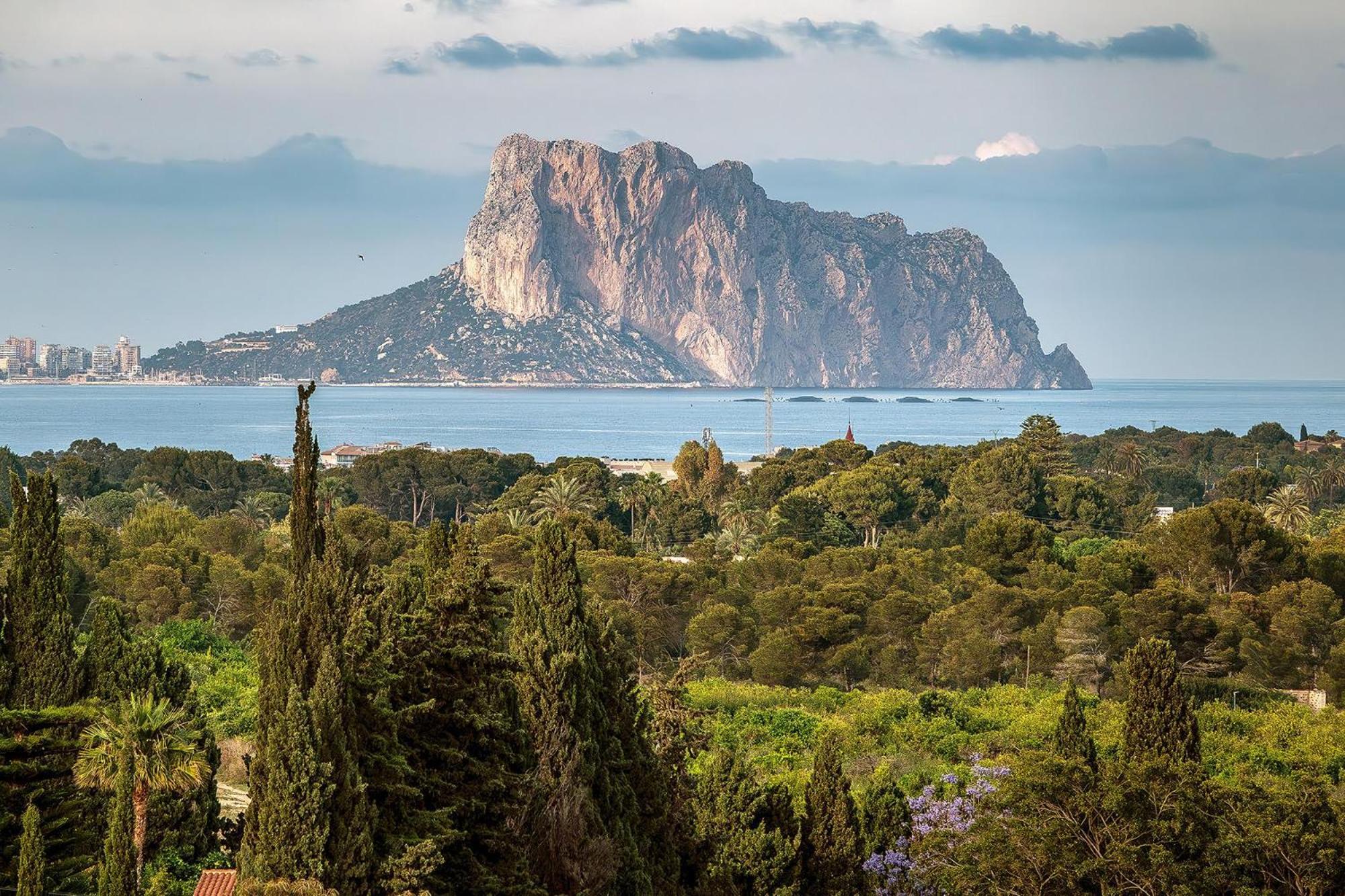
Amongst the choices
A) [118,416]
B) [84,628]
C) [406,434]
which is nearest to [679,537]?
[84,628]

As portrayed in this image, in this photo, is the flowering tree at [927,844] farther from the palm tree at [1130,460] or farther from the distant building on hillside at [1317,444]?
the distant building on hillside at [1317,444]

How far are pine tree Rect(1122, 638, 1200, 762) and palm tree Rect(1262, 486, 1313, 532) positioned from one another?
1696 inches

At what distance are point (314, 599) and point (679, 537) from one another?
53.4 meters

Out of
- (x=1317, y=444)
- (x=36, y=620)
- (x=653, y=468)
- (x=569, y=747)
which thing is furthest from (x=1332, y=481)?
(x=569, y=747)

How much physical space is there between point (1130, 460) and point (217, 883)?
80.0m

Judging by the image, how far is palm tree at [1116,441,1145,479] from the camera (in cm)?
8931

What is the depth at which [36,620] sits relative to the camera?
68.3 ft

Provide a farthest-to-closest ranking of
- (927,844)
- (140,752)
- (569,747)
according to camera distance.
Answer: (927,844)
(140,752)
(569,747)

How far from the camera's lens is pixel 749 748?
28859 mm

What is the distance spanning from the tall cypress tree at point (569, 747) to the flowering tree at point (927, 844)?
4960mm

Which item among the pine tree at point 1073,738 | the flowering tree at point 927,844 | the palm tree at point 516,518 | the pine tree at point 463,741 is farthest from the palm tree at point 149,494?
the pine tree at point 463,741

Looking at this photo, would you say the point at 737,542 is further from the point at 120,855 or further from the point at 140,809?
the point at 120,855

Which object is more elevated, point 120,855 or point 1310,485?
point 1310,485

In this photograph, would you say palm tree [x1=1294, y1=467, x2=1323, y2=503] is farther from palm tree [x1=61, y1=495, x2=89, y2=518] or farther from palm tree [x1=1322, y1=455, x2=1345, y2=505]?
palm tree [x1=61, y1=495, x2=89, y2=518]
